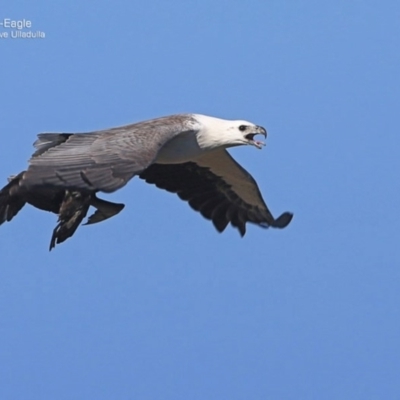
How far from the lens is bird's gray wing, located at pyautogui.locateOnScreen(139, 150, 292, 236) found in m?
18.9

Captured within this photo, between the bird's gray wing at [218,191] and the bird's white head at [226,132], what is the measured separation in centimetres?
146

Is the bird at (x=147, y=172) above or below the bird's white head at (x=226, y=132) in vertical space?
below

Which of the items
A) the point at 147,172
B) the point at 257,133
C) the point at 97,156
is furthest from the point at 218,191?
the point at 97,156

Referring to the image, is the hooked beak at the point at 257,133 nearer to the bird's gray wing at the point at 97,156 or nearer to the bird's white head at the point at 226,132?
the bird's white head at the point at 226,132

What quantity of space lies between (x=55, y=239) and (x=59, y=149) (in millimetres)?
1493

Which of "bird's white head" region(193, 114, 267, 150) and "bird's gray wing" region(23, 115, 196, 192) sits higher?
"bird's white head" region(193, 114, 267, 150)

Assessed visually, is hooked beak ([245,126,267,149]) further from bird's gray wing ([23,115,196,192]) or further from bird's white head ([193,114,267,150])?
bird's gray wing ([23,115,196,192])

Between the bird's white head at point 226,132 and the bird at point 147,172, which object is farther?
the bird's white head at point 226,132

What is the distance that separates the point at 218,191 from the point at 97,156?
428 centimetres

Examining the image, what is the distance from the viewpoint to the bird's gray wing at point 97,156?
14.6 meters

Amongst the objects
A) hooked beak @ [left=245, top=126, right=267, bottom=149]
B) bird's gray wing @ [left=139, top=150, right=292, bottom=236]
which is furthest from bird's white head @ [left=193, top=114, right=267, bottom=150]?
bird's gray wing @ [left=139, top=150, right=292, bottom=236]

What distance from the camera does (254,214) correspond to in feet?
62.3

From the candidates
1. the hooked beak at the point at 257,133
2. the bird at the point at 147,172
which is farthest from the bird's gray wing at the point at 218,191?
the hooked beak at the point at 257,133

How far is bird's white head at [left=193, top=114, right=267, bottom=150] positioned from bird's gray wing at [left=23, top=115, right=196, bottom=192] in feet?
2.17
